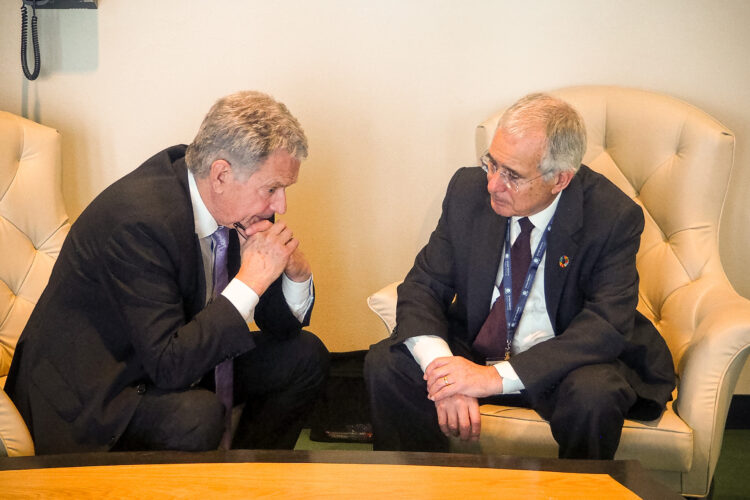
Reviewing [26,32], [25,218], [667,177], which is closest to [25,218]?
[25,218]

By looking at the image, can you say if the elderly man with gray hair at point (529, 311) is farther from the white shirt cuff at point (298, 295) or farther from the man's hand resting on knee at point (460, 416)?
the white shirt cuff at point (298, 295)

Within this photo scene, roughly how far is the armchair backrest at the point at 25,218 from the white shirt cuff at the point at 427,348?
1.21 m

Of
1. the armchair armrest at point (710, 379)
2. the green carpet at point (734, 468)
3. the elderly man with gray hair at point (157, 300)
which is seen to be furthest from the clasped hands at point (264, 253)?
the green carpet at point (734, 468)

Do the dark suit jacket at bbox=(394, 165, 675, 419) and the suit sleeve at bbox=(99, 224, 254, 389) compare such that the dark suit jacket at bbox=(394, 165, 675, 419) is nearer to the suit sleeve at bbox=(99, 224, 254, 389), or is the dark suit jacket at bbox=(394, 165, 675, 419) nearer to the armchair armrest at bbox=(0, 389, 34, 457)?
the suit sleeve at bbox=(99, 224, 254, 389)

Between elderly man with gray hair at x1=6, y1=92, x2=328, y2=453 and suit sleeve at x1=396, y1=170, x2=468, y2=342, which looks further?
suit sleeve at x1=396, y1=170, x2=468, y2=342

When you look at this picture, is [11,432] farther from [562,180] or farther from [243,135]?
[562,180]

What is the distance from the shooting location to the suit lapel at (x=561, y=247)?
231 centimetres

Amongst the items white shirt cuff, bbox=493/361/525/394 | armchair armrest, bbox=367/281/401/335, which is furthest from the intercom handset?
white shirt cuff, bbox=493/361/525/394

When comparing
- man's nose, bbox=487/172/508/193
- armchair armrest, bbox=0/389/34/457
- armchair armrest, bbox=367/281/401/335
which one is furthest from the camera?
armchair armrest, bbox=367/281/401/335

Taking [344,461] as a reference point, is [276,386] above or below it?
below

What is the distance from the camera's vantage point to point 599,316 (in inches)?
88.7

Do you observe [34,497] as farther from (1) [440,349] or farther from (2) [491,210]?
(2) [491,210]

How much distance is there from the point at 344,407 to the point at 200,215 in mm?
1175

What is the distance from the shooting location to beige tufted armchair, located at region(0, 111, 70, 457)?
2568mm
